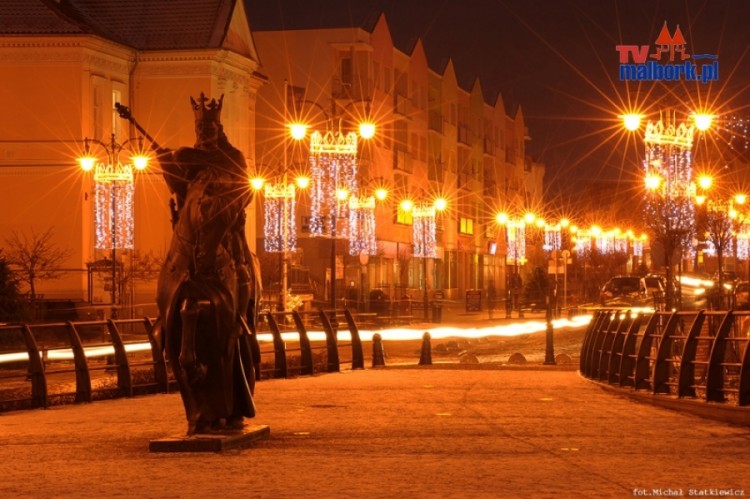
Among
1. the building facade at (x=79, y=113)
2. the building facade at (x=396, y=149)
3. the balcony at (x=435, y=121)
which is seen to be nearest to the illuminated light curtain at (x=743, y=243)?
the building facade at (x=396, y=149)

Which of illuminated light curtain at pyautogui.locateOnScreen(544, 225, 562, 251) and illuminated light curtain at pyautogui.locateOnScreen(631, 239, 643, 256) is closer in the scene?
illuminated light curtain at pyautogui.locateOnScreen(544, 225, 562, 251)

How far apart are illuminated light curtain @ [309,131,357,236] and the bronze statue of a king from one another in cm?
2240

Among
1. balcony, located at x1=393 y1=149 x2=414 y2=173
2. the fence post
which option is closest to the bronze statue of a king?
the fence post

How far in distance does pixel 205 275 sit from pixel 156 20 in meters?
42.8

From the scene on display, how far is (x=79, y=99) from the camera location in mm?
50250

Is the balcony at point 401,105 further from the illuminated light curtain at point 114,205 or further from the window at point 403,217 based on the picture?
the illuminated light curtain at point 114,205

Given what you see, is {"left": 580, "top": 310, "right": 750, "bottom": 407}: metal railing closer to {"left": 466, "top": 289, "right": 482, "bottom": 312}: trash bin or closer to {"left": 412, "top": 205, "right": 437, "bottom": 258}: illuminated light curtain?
{"left": 412, "top": 205, "right": 437, "bottom": 258}: illuminated light curtain

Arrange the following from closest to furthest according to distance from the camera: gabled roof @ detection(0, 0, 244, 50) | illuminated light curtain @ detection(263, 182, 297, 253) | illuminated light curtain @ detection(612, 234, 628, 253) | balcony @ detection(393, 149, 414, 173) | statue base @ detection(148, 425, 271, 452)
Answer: statue base @ detection(148, 425, 271, 452) < illuminated light curtain @ detection(263, 182, 297, 253) < gabled roof @ detection(0, 0, 244, 50) < balcony @ detection(393, 149, 414, 173) < illuminated light curtain @ detection(612, 234, 628, 253)

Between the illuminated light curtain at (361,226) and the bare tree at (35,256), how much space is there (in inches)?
398

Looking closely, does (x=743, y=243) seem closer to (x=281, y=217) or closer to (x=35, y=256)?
(x=281, y=217)

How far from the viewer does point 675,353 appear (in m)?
22.4

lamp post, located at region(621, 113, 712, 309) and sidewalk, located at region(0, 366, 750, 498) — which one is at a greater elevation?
lamp post, located at region(621, 113, 712, 309)

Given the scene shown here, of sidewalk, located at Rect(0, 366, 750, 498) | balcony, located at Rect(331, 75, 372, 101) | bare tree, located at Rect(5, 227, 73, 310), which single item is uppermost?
balcony, located at Rect(331, 75, 372, 101)

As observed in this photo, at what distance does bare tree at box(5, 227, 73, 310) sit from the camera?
47312 millimetres
